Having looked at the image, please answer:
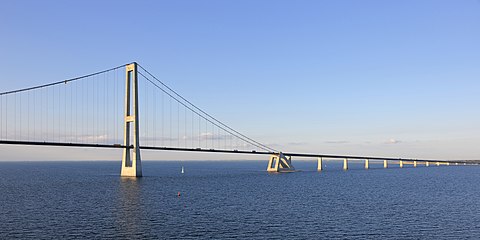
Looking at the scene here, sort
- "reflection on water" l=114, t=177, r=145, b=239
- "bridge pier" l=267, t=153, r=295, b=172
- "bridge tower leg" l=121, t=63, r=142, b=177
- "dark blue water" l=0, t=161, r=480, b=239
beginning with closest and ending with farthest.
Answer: "dark blue water" l=0, t=161, r=480, b=239 < "reflection on water" l=114, t=177, r=145, b=239 < "bridge tower leg" l=121, t=63, r=142, b=177 < "bridge pier" l=267, t=153, r=295, b=172

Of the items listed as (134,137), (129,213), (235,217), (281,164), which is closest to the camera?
(235,217)

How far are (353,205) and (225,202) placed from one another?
17.6 m

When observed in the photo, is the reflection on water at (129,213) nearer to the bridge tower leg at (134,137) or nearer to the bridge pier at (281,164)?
the bridge tower leg at (134,137)

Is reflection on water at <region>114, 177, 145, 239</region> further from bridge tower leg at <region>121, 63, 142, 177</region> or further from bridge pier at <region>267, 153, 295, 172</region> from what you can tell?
bridge pier at <region>267, 153, 295, 172</region>

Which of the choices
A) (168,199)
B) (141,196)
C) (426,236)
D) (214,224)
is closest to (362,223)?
(426,236)

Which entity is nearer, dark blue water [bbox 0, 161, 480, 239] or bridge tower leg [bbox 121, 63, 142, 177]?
dark blue water [bbox 0, 161, 480, 239]

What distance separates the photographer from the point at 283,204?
200 feet

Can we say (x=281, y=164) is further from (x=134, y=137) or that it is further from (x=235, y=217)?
(x=235, y=217)

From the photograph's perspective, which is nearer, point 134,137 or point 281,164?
point 134,137

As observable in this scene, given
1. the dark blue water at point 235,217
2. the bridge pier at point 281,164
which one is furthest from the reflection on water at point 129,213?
the bridge pier at point 281,164

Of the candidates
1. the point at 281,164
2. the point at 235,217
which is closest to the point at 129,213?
the point at 235,217

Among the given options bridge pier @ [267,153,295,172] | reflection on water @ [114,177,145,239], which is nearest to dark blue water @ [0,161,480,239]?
reflection on water @ [114,177,145,239]

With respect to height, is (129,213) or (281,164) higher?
(129,213)

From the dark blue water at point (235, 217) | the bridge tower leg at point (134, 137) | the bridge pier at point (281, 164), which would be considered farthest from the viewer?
the bridge pier at point (281, 164)
